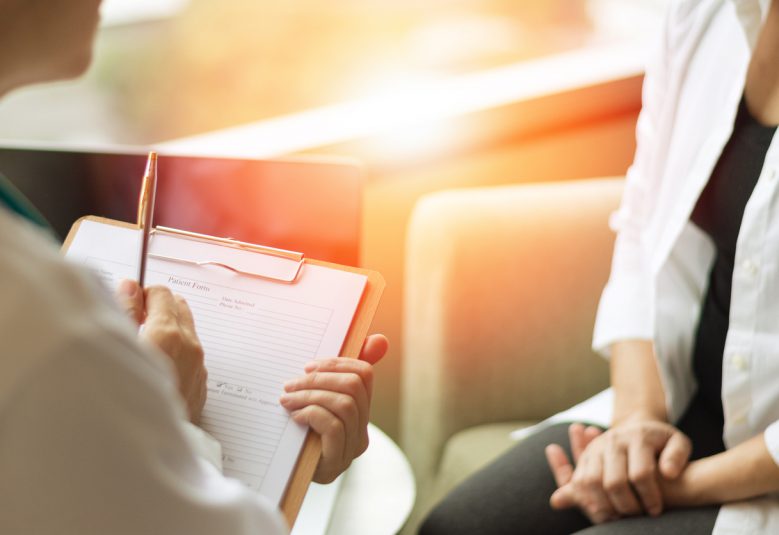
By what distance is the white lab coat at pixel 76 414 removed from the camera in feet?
1.07

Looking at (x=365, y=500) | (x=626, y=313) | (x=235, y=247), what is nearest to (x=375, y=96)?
(x=626, y=313)

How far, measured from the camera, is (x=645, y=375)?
3.23ft

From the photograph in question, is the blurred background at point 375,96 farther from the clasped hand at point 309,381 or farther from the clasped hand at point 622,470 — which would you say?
the clasped hand at point 309,381

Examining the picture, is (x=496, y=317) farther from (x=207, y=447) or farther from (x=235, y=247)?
(x=207, y=447)

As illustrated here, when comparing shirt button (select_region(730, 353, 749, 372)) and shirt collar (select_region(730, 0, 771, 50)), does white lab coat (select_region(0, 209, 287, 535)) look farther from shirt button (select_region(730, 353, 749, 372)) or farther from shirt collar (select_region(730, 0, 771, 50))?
shirt collar (select_region(730, 0, 771, 50))

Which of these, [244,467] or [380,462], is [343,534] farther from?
[244,467]

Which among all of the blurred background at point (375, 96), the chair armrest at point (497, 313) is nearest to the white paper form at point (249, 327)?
the chair armrest at point (497, 313)

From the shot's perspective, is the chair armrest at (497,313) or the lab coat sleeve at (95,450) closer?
the lab coat sleeve at (95,450)

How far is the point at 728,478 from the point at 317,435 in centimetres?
46

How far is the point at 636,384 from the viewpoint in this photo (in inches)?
38.7

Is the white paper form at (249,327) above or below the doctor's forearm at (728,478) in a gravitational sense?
above

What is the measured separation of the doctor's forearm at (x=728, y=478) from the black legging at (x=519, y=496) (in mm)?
83

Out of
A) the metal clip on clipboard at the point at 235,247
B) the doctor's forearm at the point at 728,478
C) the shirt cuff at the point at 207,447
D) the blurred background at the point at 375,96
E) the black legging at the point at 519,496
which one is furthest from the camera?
the blurred background at the point at 375,96

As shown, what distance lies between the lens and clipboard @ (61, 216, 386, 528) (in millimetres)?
578
